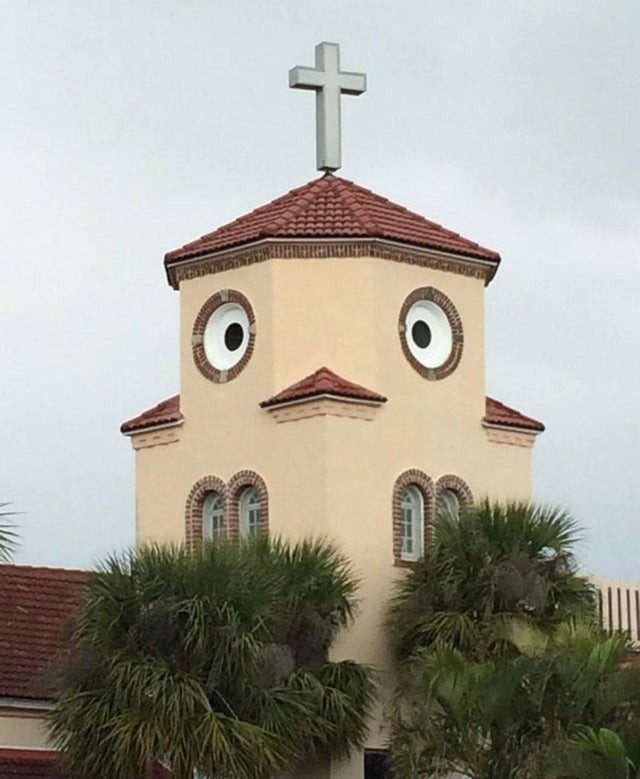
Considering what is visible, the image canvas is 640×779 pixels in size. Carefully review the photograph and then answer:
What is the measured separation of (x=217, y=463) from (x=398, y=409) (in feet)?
9.75

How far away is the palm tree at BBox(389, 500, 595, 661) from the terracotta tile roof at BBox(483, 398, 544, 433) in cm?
301

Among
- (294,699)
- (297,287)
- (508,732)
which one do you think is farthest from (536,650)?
(297,287)

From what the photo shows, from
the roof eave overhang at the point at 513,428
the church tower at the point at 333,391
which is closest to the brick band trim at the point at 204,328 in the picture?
the church tower at the point at 333,391

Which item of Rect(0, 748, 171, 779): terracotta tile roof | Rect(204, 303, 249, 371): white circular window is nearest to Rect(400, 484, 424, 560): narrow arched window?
Rect(204, 303, 249, 371): white circular window

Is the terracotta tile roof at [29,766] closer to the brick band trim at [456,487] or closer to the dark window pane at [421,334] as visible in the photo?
the brick band trim at [456,487]

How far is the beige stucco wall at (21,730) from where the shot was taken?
3566 centimetres

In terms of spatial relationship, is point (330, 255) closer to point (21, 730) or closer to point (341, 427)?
point (341, 427)

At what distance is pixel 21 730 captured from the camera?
35812 mm

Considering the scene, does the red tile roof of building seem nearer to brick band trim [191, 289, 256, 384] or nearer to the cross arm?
brick band trim [191, 289, 256, 384]

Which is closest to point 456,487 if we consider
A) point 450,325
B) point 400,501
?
point 400,501

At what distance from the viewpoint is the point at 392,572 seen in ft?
117

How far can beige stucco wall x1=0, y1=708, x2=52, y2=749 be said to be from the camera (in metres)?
35.7

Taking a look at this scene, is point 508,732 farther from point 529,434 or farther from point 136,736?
point 529,434

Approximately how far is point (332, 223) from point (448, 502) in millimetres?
4595
